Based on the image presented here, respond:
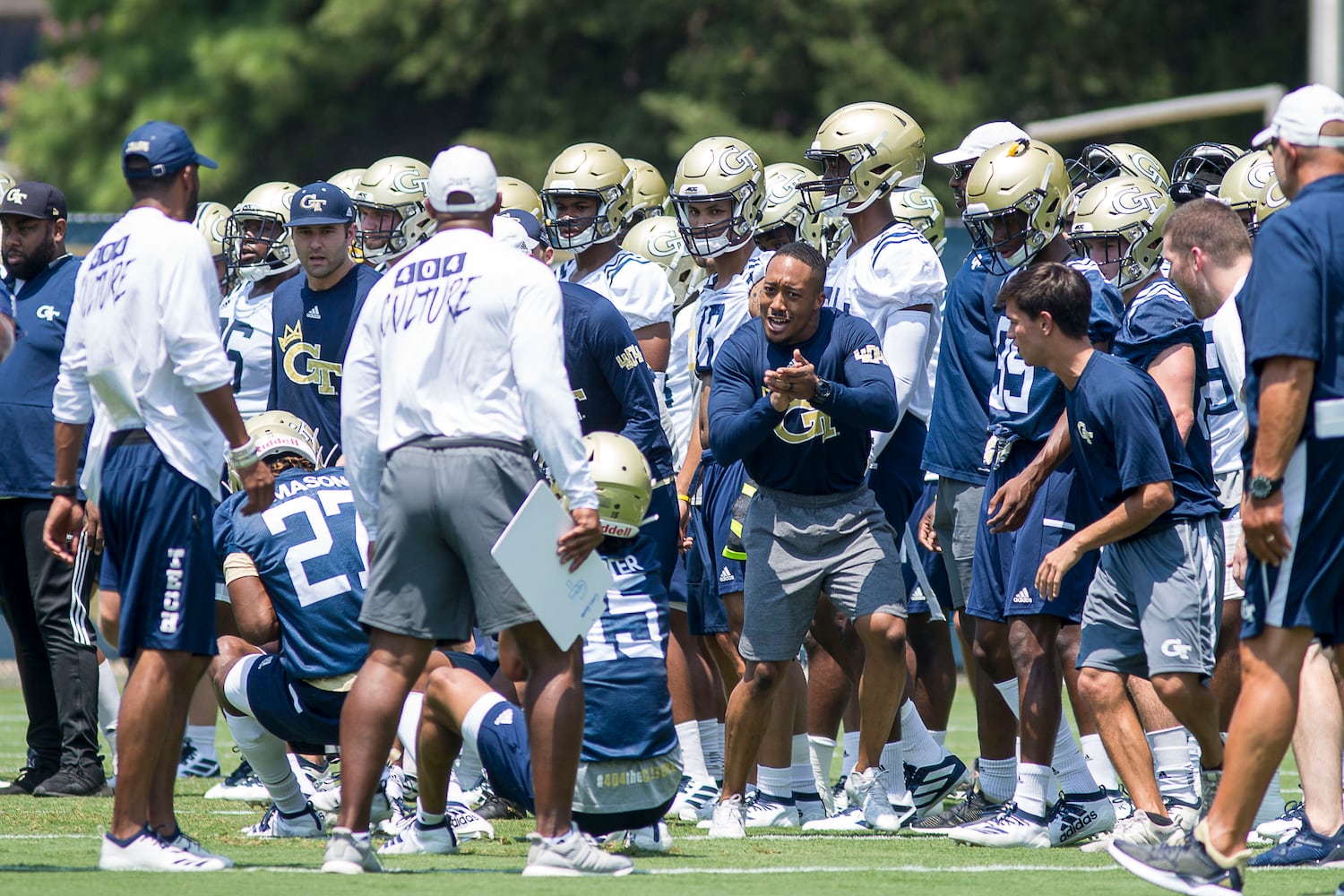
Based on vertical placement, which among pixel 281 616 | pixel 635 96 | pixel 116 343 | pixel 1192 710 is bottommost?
pixel 1192 710

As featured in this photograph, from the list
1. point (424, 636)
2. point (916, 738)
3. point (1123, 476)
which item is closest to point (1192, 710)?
point (1123, 476)

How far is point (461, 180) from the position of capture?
19.3ft

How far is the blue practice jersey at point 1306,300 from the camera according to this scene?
5215mm

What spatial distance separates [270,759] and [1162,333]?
11.9 ft

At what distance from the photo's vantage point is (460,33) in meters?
23.3

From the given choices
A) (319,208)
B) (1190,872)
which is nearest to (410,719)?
(319,208)

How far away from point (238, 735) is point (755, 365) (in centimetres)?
238

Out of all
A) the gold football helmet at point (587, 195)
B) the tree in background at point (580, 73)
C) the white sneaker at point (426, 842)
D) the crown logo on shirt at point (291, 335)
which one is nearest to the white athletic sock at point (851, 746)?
the white sneaker at point (426, 842)

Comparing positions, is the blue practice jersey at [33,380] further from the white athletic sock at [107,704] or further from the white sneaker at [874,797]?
the white sneaker at [874,797]

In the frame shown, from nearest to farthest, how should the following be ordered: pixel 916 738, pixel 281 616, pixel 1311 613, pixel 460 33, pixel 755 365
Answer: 1. pixel 1311 613
2. pixel 281 616
3. pixel 755 365
4. pixel 916 738
5. pixel 460 33

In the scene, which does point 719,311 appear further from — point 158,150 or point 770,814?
point 158,150

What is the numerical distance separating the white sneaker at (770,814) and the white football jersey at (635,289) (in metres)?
2.25

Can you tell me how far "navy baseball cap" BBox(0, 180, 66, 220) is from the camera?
8312 mm

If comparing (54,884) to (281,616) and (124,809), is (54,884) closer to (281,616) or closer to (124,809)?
(124,809)
